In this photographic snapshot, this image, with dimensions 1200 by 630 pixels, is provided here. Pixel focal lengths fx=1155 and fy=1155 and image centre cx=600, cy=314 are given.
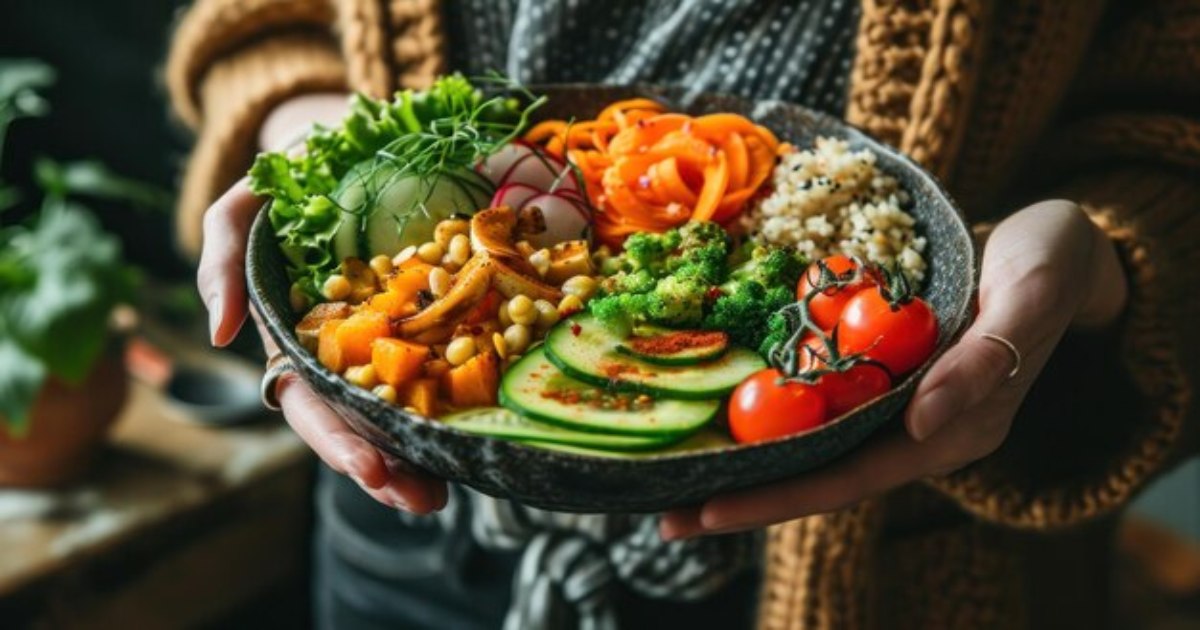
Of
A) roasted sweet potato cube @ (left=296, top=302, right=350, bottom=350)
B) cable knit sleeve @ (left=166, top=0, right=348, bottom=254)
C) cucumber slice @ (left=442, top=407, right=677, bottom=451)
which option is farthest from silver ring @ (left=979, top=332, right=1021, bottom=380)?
cable knit sleeve @ (left=166, top=0, right=348, bottom=254)

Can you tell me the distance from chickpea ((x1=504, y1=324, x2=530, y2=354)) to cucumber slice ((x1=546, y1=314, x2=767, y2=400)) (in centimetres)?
3

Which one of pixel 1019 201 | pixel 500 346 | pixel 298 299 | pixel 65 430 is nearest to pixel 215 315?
pixel 298 299

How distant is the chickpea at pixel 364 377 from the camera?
1139mm

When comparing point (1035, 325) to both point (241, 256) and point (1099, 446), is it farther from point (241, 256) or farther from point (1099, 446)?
point (241, 256)

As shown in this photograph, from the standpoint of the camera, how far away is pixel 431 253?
4.32 feet

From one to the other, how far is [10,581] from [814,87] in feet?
6.19

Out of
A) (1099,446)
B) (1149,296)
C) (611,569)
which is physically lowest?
(611,569)

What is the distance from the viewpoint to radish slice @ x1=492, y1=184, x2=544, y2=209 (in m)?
1.44

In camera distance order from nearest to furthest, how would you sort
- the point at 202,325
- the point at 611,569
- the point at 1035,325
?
the point at 1035,325 → the point at 611,569 → the point at 202,325

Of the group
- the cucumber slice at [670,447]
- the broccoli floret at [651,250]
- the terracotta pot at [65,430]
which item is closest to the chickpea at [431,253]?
the broccoli floret at [651,250]

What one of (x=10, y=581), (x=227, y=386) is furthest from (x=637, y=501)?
(x=227, y=386)

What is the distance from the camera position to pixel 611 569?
1.67m

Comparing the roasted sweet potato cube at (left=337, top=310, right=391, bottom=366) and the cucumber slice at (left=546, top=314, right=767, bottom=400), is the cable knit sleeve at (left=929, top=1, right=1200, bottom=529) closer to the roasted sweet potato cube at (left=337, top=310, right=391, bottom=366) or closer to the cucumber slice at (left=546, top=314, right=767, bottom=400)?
the cucumber slice at (left=546, top=314, right=767, bottom=400)

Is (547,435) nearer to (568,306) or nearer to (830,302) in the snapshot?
(568,306)
